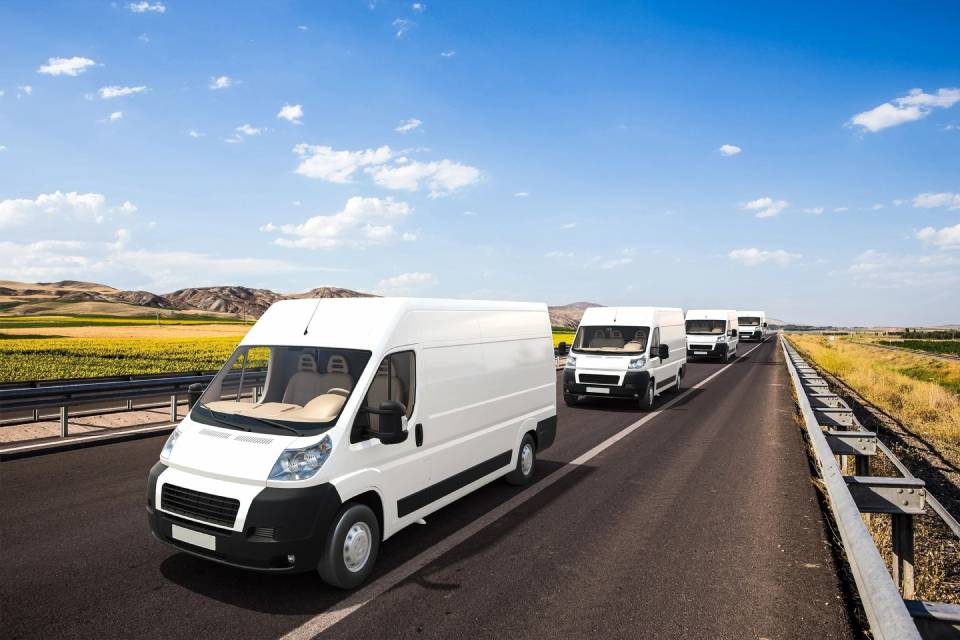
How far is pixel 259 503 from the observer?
3.97 m

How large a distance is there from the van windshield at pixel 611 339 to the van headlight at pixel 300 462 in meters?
10.0

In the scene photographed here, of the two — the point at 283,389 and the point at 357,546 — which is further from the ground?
the point at 283,389

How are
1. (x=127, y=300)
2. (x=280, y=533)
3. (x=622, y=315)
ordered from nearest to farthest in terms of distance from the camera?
(x=280, y=533) < (x=622, y=315) < (x=127, y=300)

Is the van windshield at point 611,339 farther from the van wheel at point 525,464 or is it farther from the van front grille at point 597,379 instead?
the van wheel at point 525,464

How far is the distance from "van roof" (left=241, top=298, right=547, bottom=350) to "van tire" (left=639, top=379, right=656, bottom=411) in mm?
8419

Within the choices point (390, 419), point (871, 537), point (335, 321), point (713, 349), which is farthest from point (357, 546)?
point (713, 349)

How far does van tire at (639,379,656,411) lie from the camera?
12945 mm

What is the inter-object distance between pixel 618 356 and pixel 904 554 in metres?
8.72

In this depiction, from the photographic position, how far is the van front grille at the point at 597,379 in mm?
12961

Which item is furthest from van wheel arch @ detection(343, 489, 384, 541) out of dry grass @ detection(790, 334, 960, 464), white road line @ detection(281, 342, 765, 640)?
dry grass @ detection(790, 334, 960, 464)

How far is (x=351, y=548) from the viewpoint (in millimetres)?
4312

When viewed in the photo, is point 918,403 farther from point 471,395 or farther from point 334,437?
point 334,437

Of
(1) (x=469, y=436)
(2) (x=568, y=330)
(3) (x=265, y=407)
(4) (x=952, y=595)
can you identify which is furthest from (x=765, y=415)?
(2) (x=568, y=330)

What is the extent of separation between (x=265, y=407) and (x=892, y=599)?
13.8ft
